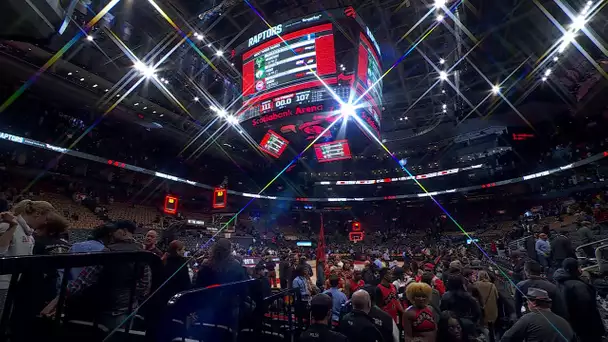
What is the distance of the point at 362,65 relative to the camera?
9.68 metres

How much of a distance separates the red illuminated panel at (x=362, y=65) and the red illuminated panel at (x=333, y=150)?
11.1 ft

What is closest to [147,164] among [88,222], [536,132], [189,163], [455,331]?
[189,163]

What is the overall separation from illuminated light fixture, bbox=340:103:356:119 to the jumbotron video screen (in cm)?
15

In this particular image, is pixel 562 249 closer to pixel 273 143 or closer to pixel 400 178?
pixel 273 143

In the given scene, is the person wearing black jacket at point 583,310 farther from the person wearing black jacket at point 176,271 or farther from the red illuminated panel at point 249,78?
the red illuminated panel at point 249,78

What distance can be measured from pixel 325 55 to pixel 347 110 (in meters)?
1.73

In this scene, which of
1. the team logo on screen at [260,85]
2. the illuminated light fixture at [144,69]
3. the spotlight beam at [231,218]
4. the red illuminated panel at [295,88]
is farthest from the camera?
the illuminated light fixture at [144,69]

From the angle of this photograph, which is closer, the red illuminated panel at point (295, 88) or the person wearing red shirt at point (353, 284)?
the person wearing red shirt at point (353, 284)

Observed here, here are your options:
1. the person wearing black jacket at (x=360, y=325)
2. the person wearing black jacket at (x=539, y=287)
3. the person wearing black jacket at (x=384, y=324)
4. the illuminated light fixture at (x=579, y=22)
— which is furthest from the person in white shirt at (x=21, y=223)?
the illuminated light fixture at (x=579, y=22)

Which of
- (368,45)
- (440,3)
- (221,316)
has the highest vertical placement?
(440,3)

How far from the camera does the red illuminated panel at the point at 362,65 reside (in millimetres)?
9430

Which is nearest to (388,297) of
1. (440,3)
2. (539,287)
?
(539,287)

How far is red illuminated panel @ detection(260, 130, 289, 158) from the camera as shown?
39.7 feet

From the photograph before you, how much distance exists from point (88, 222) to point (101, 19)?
38.5 feet
